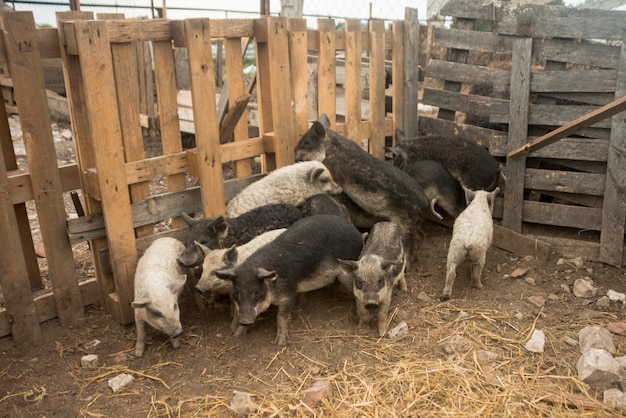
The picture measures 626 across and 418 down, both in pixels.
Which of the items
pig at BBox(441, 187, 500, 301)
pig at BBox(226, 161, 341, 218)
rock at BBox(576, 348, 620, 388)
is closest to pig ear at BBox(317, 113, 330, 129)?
pig at BBox(226, 161, 341, 218)

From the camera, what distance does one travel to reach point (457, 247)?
5.53 metres

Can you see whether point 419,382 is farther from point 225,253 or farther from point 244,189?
point 244,189

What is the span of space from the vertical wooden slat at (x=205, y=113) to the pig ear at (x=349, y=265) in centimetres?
145

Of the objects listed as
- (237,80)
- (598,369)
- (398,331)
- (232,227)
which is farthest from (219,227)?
(598,369)

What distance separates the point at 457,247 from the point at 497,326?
826 millimetres

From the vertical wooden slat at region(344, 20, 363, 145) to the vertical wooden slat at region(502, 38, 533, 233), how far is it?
1733 millimetres

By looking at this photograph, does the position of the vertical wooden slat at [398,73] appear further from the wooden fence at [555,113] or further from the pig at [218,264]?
the pig at [218,264]

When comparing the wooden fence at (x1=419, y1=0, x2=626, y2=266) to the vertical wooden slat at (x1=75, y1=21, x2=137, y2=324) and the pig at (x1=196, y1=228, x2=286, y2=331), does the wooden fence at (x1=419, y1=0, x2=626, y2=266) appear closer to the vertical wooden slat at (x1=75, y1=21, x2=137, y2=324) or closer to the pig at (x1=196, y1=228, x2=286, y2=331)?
the pig at (x1=196, y1=228, x2=286, y2=331)

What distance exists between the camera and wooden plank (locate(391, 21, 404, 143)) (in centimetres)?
725

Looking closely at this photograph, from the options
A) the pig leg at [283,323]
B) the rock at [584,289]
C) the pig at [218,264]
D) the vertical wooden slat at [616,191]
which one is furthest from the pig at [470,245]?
the pig at [218,264]

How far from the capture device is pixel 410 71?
24.4ft

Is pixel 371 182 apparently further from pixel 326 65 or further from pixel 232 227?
pixel 232 227

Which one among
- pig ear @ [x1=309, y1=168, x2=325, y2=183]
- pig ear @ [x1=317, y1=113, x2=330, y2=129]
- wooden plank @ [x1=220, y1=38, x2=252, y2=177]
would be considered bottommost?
pig ear @ [x1=309, y1=168, x2=325, y2=183]

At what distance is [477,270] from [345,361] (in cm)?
177
